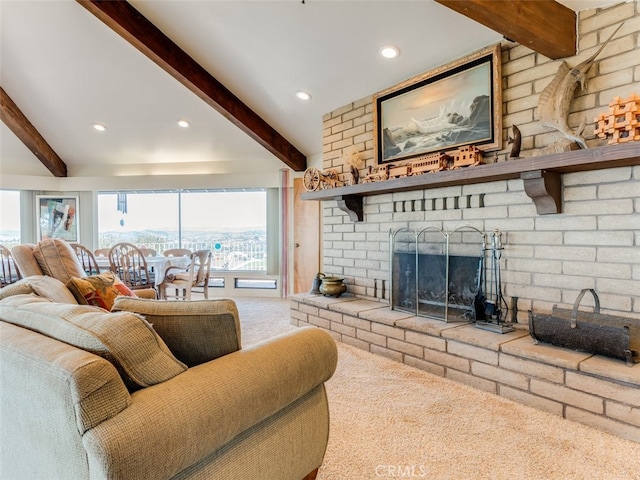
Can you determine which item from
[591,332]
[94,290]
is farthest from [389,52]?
[94,290]

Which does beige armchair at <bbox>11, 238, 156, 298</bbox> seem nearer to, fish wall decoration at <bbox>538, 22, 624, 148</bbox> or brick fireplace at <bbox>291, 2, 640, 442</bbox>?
brick fireplace at <bbox>291, 2, 640, 442</bbox>

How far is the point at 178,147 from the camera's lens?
19.1ft

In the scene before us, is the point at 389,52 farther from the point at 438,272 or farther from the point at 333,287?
the point at 333,287

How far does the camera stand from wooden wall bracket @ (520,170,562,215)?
221 centimetres

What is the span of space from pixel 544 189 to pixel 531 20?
94 centimetres

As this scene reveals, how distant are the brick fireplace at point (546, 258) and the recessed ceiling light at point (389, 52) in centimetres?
80

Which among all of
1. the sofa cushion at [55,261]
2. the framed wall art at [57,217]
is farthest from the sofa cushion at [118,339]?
the framed wall art at [57,217]

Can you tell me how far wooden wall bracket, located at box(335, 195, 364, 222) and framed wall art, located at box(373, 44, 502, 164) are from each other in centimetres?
47

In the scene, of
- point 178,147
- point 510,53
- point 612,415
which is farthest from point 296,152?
point 612,415

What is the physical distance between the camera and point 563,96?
221cm

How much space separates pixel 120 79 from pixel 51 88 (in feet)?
3.31

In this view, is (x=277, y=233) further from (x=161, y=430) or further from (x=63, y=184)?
(x=161, y=430)

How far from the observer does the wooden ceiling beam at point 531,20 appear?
6.27 feet

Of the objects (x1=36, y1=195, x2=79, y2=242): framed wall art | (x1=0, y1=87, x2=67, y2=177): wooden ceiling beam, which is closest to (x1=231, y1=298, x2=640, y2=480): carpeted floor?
(x1=0, y1=87, x2=67, y2=177): wooden ceiling beam
